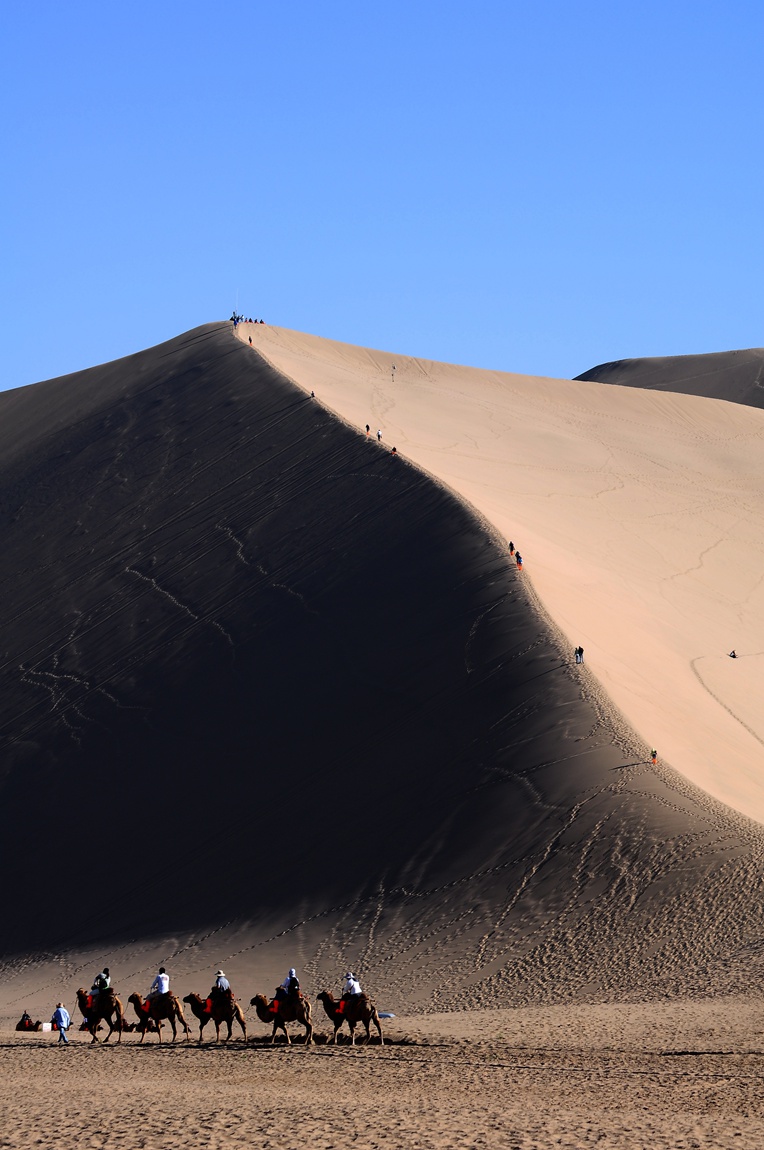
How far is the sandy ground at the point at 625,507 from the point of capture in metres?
29.9

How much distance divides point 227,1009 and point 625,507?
32.0 meters

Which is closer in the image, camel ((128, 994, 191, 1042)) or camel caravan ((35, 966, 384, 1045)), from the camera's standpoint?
camel caravan ((35, 966, 384, 1045))

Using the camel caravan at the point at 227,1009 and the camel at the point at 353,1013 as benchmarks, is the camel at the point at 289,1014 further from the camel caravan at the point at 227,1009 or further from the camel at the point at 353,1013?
the camel at the point at 353,1013

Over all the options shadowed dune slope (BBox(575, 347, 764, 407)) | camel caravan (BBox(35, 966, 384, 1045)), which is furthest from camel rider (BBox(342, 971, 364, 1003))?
shadowed dune slope (BBox(575, 347, 764, 407))

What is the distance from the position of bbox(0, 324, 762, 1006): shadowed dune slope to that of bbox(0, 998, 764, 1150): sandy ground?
3.23 metres

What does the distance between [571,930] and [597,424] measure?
41.4 meters

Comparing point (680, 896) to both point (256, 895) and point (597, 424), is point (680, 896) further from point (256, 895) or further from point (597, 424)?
point (597, 424)

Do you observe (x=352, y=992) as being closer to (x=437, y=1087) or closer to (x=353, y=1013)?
(x=353, y=1013)

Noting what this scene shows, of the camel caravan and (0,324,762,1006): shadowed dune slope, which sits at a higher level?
(0,324,762,1006): shadowed dune slope

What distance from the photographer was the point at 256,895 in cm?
2588

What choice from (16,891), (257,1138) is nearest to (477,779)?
(16,891)

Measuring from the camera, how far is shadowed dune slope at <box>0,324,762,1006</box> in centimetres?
2233

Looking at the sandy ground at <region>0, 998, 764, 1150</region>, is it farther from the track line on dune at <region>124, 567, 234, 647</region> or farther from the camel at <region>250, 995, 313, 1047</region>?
the track line on dune at <region>124, 567, 234, 647</region>

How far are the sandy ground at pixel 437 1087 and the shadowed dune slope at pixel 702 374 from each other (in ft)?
315
